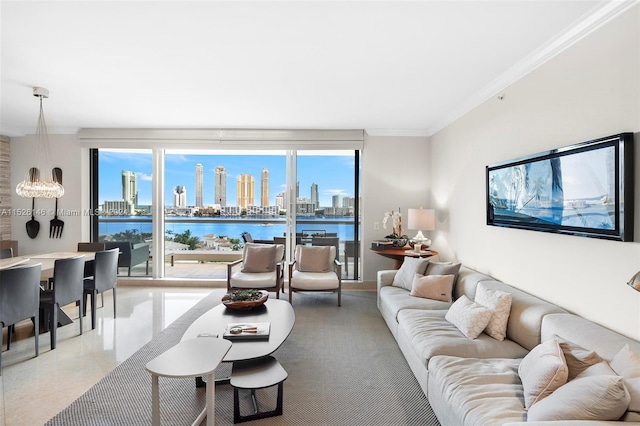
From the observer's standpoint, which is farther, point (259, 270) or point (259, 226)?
point (259, 226)

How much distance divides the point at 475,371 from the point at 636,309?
38.6 inches

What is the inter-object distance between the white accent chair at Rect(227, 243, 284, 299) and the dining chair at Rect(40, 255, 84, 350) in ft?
5.60

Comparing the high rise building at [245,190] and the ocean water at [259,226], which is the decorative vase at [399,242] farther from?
the high rise building at [245,190]

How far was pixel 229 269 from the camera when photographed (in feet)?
14.8

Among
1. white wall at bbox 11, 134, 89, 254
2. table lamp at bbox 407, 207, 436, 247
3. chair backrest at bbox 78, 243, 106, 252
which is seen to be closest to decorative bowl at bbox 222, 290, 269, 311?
table lamp at bbox 407, 207, 436, 247

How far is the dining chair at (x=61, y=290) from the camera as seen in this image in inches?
124

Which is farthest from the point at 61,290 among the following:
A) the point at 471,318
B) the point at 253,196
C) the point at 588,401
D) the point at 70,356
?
the point at 588,401

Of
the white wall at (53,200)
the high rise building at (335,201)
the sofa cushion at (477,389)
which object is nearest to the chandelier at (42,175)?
the white wall at (53,200)

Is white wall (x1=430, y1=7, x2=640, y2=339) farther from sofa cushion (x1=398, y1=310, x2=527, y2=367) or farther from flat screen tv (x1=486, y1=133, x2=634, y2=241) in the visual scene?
sofa cushion (x1=398, y1=310, x2=527, y2=367)

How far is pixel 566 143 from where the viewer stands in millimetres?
2373

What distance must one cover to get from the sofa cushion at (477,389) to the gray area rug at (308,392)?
14.4 inches

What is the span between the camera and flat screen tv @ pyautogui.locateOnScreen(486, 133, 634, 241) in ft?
6.12

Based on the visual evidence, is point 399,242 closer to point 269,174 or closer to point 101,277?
point 269,174

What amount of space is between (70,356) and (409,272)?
3600mm
